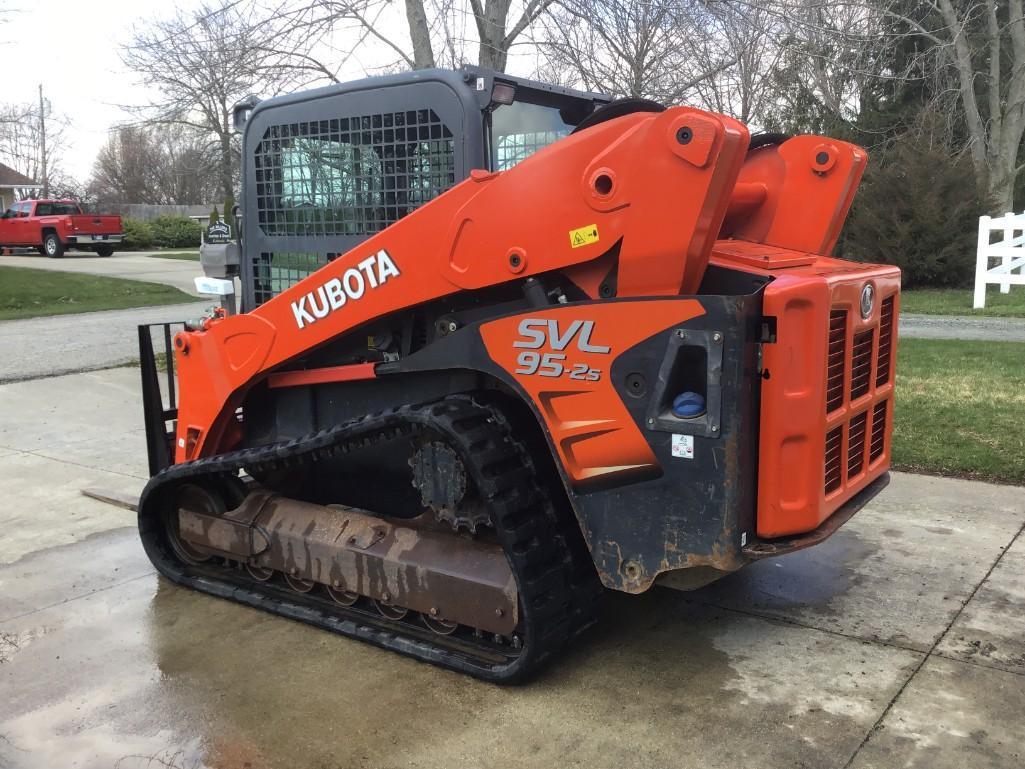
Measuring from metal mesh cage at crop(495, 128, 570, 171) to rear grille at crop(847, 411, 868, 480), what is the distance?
5.39 ft

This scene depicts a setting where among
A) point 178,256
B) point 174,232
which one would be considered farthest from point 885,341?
point 174,232

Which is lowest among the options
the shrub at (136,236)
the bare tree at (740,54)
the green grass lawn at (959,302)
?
the green grass lawn at (959,302)

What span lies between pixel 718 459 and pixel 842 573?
1862 millimetres

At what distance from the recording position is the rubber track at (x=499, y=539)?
3.29 meters

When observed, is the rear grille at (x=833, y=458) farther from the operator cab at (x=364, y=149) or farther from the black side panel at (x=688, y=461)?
the operator cab at (x=364, y=149)

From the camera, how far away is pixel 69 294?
18641 millimetres

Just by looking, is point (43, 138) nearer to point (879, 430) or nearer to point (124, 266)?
point (124, 266)

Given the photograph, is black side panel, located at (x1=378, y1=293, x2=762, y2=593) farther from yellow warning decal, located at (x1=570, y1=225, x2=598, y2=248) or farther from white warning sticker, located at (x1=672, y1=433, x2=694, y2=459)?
yellow warning decal, located at (x1=570, y1=225, x2=598, y2=248)

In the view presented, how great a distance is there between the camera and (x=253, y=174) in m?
4.28

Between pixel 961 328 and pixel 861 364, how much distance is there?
30.6 feet

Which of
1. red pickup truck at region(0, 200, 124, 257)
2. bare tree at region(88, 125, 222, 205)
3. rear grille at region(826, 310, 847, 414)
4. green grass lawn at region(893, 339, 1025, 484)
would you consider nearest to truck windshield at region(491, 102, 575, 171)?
rear grille at region(826, 310, 847, 414)

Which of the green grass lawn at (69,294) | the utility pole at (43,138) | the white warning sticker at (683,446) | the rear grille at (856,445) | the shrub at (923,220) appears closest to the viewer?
the white warning sticker at (683,446)

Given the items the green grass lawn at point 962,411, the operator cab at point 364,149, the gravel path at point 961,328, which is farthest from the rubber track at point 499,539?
the gravel path at point 961,328

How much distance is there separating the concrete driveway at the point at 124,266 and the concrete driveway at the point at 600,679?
54.6 feet
